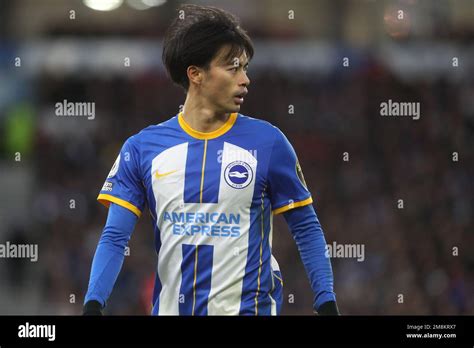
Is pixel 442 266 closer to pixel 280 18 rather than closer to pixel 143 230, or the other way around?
pixel 143 230

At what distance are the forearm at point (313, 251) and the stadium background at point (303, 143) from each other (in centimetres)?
684

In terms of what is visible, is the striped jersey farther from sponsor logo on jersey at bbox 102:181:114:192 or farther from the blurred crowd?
the blurred crowd

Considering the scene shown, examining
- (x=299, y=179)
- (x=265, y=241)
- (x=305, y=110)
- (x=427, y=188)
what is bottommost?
(x=265, y=241)

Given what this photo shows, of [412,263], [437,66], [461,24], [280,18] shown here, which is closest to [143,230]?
[412,263]

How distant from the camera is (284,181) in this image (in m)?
4.27

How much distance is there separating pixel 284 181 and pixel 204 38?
71cm

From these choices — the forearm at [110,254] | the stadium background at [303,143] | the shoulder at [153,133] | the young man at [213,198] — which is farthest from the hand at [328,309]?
the stadium background at [303,143]

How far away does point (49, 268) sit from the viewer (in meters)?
14.1

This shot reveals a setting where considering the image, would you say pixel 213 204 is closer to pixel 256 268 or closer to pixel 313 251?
pixel 256 268

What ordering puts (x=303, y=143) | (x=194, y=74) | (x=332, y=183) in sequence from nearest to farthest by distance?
(x=194, y=74), (x=332, y=183), (x=303, y=143)

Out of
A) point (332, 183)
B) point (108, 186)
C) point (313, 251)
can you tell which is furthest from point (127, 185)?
point (332, 183)

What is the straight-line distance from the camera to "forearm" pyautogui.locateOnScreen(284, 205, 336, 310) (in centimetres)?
416

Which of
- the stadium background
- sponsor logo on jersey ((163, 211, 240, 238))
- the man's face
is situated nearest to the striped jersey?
sponsor logo on jersey ((163, 211, 240, 238))

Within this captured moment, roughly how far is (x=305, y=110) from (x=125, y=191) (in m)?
13.0
